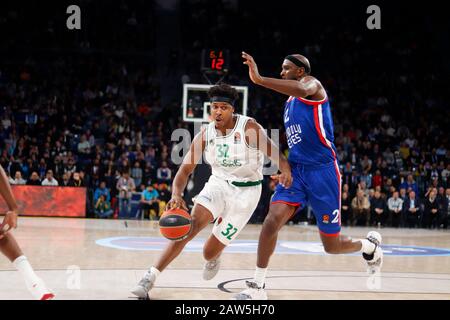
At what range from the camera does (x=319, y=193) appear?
198 inches

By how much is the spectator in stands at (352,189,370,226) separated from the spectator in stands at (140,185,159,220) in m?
4.71

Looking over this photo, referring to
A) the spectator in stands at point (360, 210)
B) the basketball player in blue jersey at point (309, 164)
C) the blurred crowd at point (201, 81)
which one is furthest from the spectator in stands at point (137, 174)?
the basketball player in blue jersey at point (309, 164)

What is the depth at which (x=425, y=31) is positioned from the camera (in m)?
22.4

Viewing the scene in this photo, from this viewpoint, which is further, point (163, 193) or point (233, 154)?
point (163, 193)

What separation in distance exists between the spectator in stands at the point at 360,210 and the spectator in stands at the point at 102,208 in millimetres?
5808

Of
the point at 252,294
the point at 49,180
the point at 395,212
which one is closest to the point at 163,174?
the point at 49,180

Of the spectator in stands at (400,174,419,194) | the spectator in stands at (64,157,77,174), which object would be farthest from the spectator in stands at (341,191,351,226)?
→ the spectator in stands at (64,157,77,174)

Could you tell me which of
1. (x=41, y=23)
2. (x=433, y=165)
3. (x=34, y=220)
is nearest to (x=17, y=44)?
(x=41, y=23)

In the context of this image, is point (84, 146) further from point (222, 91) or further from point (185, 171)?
point (222, 91)

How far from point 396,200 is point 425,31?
10.1 metres

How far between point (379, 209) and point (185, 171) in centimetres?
1051

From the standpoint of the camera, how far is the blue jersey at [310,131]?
196 inches

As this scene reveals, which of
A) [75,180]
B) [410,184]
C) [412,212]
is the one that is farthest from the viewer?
[410,184]
